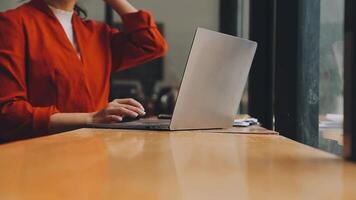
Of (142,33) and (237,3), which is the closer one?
(142,33)

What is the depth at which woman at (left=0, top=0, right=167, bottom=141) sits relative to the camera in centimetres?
146

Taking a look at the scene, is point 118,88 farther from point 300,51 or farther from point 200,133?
point 200,133

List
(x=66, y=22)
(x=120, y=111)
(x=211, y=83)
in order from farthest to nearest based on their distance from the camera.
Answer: (x=66, y=22), (x=120, y=111), (x=211, y=83)

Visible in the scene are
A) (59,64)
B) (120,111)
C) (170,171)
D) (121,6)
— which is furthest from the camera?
(121,6)

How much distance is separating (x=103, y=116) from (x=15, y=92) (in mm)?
367

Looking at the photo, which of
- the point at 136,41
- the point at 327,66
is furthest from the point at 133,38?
the point at 327,66

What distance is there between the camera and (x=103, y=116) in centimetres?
139

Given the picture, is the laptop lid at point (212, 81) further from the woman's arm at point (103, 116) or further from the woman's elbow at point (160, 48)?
the woman's elbow at point (160, 48)

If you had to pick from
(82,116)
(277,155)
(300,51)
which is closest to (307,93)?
(300,51)

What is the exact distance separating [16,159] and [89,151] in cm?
13

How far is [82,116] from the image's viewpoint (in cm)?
144

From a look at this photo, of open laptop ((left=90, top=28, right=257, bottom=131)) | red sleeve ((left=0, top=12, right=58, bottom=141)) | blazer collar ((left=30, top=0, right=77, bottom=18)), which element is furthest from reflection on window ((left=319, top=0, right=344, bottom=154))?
blazer collar ((left=30, top=0, right=77, bottom=18))

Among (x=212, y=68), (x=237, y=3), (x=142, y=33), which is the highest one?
(x=237, y=3)

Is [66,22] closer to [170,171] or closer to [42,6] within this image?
[42,6]
